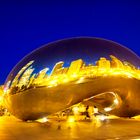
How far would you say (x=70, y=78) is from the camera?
1002cm

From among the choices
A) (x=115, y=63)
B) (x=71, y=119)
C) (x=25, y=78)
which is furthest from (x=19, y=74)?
(x=115, y=63)

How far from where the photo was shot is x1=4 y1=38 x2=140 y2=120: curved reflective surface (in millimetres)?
10016

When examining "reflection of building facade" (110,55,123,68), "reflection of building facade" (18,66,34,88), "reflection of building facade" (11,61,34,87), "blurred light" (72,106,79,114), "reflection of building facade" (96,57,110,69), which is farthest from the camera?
"blurred light" (72,106,79,114)

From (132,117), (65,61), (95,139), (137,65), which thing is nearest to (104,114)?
(132,117)

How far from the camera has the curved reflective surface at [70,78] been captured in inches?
394

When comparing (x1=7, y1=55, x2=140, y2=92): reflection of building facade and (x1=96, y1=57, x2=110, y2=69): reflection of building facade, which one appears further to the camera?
(x1=96, y1=57, x2=110, y2=69): reflection of building facade

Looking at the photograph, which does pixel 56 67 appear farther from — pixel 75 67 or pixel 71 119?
pixel 71 119

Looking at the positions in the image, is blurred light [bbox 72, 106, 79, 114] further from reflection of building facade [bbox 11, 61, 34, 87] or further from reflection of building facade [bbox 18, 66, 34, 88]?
reflection of building facade [bbox 11, 61, 34, 87]

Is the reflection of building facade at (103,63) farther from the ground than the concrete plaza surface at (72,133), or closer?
farther from the ground

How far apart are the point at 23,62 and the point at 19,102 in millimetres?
1445

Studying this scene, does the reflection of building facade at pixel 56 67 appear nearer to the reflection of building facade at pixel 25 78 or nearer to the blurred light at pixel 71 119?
the reflection of building facade at pixel 25 78

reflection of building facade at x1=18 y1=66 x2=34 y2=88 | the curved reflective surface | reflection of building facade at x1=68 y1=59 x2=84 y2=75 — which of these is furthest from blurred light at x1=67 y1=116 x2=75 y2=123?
reflection of building facade at x1=18 y1=66 x2=34 y2=88

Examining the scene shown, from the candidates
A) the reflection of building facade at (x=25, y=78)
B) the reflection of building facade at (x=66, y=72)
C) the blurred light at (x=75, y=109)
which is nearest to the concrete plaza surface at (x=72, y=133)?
the reflection of building facade at (x=66, y=72)

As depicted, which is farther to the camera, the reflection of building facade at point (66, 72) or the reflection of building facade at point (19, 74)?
the reflection of building facade at point (19, 74)
